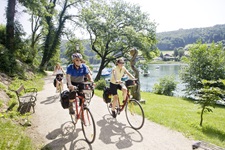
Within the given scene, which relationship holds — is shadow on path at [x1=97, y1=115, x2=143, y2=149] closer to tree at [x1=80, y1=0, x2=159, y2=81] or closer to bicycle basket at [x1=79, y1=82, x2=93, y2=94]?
bicycle basket at [x1=79, y1=82, x2=93, y2=94]

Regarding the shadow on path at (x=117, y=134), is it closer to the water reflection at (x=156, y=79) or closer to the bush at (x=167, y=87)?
the bush at (x=167, y=87)

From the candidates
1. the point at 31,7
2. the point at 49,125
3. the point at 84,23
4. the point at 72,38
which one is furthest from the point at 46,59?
the point at 49,125

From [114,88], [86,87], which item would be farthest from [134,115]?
[86,87]

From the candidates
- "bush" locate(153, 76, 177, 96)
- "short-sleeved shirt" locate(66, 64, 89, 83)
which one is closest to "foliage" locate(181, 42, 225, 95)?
"bush" locate(153, 76, 177, 96)

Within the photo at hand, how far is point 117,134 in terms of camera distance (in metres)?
5.67

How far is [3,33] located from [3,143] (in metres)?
18.0

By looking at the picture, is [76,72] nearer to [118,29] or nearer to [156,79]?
[118,29]

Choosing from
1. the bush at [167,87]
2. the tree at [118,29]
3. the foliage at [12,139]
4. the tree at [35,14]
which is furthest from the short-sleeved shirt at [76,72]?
the bush at [167,87]

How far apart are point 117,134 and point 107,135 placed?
12.9 inches

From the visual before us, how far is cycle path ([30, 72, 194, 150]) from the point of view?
16.2 feet

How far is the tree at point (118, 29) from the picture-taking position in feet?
77.4

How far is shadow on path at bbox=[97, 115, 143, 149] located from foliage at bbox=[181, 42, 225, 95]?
2388cm

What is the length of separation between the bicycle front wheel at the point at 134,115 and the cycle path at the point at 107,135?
7.4 inches

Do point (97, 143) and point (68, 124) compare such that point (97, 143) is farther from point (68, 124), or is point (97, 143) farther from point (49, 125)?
point (49, 125)
